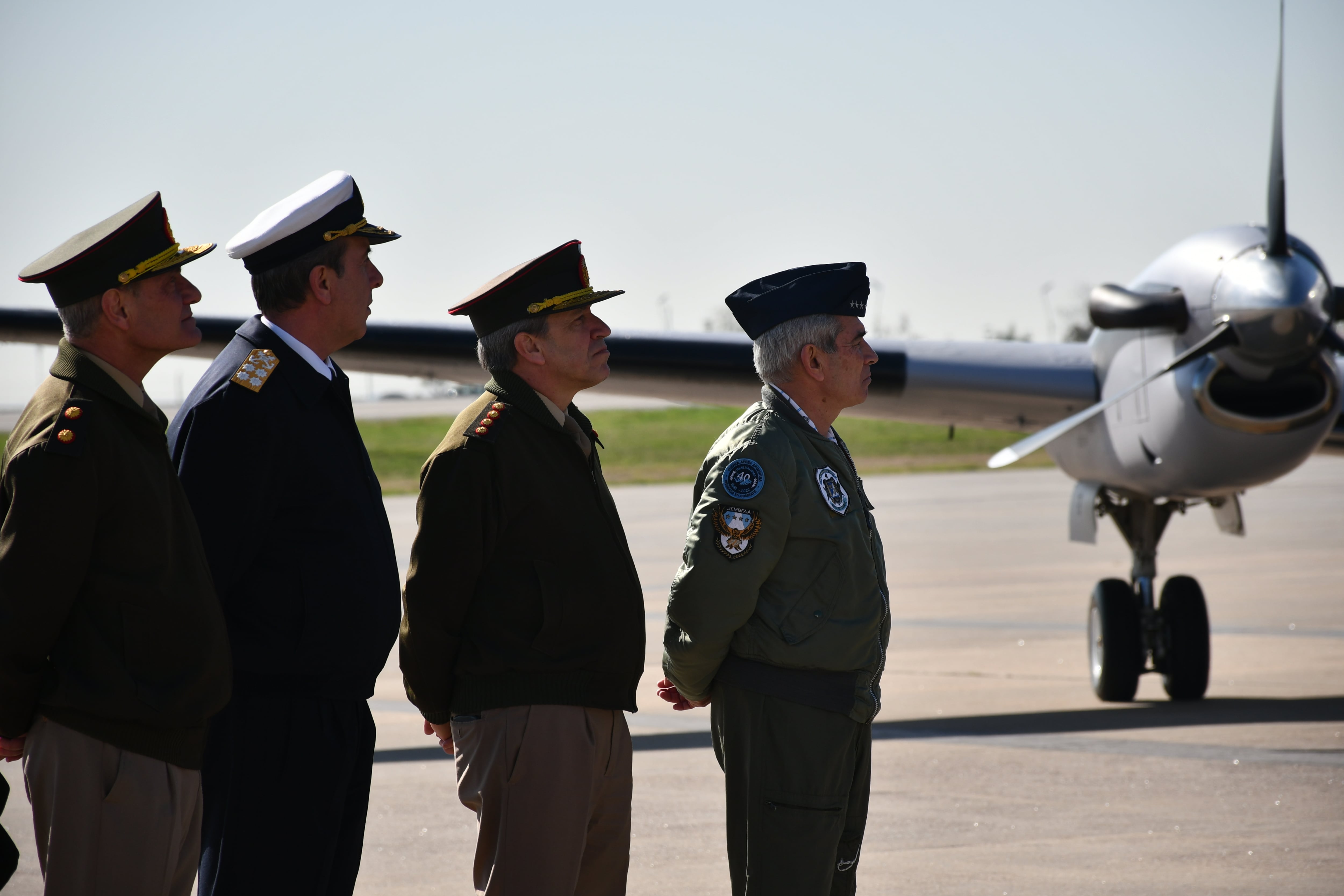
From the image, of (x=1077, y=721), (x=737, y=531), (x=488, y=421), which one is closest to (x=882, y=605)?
(x=737, y=531)

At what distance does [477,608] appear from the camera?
115 inches

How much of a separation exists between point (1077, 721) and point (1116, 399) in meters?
1.81

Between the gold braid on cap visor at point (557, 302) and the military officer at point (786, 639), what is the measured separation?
0.48m

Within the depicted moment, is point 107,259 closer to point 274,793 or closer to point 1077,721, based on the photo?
point 274,793

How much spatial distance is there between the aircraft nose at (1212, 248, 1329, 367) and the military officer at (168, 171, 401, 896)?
17.7ft

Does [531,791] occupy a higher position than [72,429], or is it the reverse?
[72,429]

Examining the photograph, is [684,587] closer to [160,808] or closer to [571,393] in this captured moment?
[571,393]

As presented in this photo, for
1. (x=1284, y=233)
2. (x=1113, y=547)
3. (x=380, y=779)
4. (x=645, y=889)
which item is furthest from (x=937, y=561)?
(x=645, y=889)

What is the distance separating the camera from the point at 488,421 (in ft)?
9.77

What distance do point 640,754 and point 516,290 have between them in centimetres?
364

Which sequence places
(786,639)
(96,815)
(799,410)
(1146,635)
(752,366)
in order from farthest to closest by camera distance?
(752,366) < (1146,635) < (799,410) < (786,639) < (96,815)

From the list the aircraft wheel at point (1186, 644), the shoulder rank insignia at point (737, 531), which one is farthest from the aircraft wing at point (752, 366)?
the shoulder rank insignia at point (737, 531)

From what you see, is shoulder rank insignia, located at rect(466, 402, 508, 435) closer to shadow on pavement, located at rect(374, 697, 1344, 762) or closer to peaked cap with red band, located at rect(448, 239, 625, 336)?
peaked cap with red band, located at rect(448, 239, 625, 336)

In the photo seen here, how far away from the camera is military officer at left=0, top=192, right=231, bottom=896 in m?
2.36
